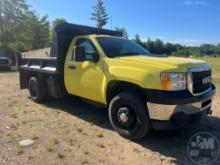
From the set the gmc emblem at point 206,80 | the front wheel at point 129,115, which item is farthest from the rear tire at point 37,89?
the gmc emblem at point 206,80

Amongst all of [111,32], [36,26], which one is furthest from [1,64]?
[36,26]

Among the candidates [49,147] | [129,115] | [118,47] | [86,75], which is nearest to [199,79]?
[129,115]

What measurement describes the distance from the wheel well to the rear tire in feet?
10.4

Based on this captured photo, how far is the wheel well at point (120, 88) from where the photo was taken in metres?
5.58

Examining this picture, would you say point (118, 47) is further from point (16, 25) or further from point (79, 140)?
point (16, 25)

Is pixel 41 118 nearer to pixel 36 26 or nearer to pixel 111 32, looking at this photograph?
pixel 111 32

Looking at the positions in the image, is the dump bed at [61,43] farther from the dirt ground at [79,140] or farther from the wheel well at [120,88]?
the wheel well at [120,88]

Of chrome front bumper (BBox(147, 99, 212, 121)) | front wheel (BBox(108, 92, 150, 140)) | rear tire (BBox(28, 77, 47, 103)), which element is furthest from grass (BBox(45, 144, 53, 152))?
rear tire (BBox(28, 77, 47, 103))

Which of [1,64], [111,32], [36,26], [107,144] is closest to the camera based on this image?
[107,144]

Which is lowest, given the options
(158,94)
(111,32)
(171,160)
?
(171,160)

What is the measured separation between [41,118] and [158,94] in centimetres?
344

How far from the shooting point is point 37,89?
28.9 feet

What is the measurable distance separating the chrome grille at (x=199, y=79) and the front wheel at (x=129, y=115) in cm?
93

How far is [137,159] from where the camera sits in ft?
15.9
